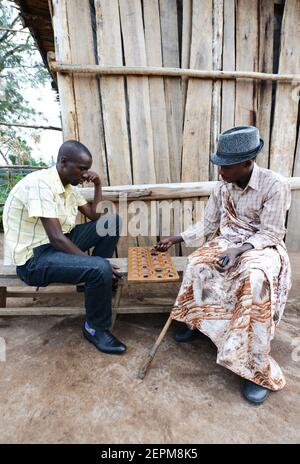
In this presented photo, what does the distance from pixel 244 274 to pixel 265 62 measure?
2.85 m

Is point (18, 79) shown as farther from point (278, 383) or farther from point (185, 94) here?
point (278, 383)

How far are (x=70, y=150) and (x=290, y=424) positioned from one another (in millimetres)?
2410

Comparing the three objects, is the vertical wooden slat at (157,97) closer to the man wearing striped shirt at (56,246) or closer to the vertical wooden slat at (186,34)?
the vertical wooden slat at (186,34)

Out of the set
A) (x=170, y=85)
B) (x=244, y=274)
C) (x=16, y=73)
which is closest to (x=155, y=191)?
(x=170, y=85)

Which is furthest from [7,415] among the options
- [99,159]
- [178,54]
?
[178,54]

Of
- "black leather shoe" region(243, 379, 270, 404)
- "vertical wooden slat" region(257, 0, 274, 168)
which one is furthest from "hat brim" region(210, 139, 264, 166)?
"vertical wooden slat" region(257, 0, 274, 168)

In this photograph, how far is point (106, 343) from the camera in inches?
92.0

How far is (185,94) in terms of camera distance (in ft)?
11.0

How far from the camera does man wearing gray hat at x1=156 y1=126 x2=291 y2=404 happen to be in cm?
187

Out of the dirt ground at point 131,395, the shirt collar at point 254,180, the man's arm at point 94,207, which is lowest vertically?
the dirt ground at point 131,395

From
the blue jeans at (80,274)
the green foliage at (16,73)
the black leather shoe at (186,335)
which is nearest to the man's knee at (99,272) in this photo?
the blue jeans at (80,274)

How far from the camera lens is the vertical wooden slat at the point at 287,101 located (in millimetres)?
3416

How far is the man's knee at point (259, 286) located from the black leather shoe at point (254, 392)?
0.58 meters

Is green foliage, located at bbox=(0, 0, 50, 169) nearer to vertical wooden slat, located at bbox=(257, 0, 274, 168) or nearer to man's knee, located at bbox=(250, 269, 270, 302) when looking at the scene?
vertical wooden slat, located at bbox=(257, 0, 274, 168)
